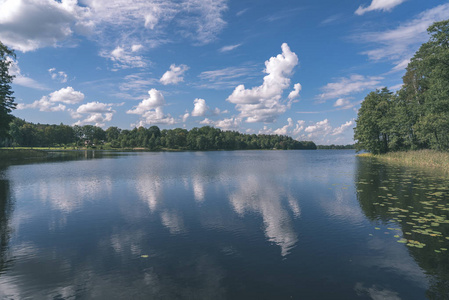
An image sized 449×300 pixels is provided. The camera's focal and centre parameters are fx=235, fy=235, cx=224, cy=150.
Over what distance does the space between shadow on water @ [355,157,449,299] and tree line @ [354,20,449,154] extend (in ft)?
94.7

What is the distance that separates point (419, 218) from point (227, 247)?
11.3 m

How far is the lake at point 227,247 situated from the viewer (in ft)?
23.6

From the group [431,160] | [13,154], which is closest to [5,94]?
[13,154]

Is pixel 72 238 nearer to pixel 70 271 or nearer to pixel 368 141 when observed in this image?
pixel 70 271

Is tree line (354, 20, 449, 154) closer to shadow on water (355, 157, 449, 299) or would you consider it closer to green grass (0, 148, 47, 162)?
shadow on water (355, 157, 449, 299)

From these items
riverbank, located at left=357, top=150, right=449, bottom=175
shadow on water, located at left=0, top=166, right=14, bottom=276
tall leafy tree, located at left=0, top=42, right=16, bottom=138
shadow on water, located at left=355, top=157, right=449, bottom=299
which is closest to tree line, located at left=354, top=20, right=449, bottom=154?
riverbank, located at left=357, top=150, right=449, bottom=175

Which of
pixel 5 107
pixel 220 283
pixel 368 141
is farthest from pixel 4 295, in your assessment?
pixel 368 141

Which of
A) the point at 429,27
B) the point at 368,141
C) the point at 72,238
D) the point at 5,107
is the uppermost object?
the point at 429,27

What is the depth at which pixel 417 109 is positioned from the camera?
5469cm

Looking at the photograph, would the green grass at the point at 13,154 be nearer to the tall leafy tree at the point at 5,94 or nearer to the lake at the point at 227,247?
the tall leafy tree at the point at 5,94

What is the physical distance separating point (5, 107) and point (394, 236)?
8347 cm

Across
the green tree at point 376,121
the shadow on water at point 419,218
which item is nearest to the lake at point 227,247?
the shadow on water at point 419,218

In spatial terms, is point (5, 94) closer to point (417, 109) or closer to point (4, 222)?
point (4, 222)

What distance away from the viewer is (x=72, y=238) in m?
11.4
